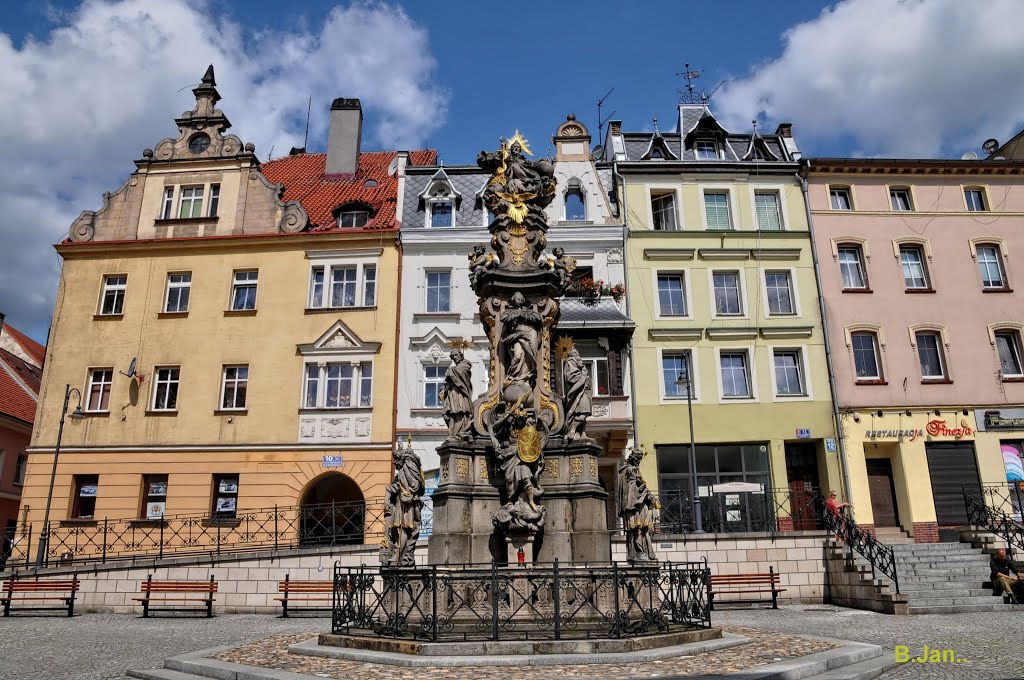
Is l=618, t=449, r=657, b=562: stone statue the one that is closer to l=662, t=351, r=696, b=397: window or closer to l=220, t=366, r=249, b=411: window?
l=662, t=351, r=696, b=397: window

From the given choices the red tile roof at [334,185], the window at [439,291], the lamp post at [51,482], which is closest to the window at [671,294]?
the window at [439,291]

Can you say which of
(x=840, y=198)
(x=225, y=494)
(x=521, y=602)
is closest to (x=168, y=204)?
(x=225, y=494)

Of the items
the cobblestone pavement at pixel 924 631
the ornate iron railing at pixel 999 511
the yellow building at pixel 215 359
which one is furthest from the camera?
the yellow building at pixel 215 359

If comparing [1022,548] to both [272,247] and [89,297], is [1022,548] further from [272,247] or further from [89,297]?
[89,297]

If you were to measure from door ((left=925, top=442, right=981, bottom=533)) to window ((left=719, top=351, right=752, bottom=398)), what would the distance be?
5997 millimetres

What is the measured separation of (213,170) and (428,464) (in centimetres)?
1366

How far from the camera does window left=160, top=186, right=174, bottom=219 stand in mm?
27531

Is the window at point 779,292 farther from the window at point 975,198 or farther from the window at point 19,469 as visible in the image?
the window at point 19,469

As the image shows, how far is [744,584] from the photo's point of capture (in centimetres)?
1839

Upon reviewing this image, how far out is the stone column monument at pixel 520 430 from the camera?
1084 cm

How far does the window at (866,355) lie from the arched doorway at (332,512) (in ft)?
55.9

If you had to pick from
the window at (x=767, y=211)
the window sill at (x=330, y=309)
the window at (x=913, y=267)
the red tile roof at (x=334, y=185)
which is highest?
the red tile roof at (x=334, y=185)

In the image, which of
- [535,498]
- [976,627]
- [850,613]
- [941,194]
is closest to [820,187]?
[941,194]

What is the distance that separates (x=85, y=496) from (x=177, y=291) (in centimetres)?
742
